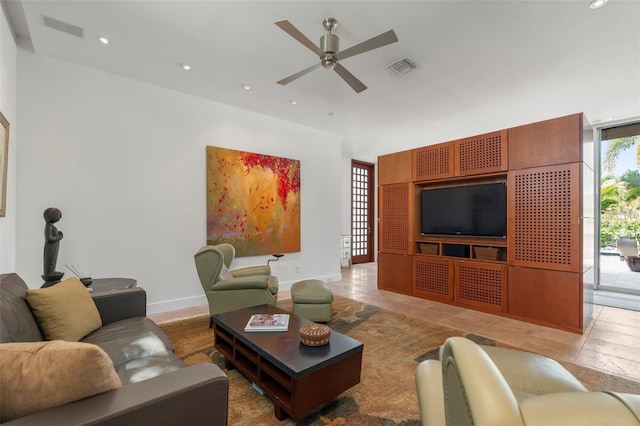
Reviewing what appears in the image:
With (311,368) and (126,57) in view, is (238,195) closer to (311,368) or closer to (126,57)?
(126,57)

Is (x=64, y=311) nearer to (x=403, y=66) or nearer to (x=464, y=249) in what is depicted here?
(x=403, y=66)

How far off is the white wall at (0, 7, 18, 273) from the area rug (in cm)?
156

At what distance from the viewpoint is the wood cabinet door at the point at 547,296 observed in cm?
322

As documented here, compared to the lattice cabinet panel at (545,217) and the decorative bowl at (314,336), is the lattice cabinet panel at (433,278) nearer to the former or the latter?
the lattice cabinet panel at (545,217)

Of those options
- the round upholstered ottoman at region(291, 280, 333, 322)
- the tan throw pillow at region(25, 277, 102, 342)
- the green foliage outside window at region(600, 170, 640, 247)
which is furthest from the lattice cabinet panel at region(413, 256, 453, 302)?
the tan throw pillow at region(25, 277, 102, 342)

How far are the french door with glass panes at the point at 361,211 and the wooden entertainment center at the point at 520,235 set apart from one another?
3.23m

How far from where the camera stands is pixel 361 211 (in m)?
8.30

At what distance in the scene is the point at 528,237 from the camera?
11.8ft

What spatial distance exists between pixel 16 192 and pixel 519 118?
22.6 feet

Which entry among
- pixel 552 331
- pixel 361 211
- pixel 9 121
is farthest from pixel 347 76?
pixel 361 211

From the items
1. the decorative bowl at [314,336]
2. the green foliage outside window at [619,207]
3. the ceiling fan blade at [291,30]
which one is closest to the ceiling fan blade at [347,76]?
the ceiling fan blade at [291,30]

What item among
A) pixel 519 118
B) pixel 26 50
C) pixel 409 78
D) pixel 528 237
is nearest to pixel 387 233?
pixel 528 237

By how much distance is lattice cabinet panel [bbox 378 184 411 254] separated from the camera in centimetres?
488

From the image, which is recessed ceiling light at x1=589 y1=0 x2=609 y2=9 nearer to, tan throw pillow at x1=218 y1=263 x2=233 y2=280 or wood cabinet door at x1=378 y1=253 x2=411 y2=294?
wood cabinet door at x1=378 y1=253 x2=411 y2=294
